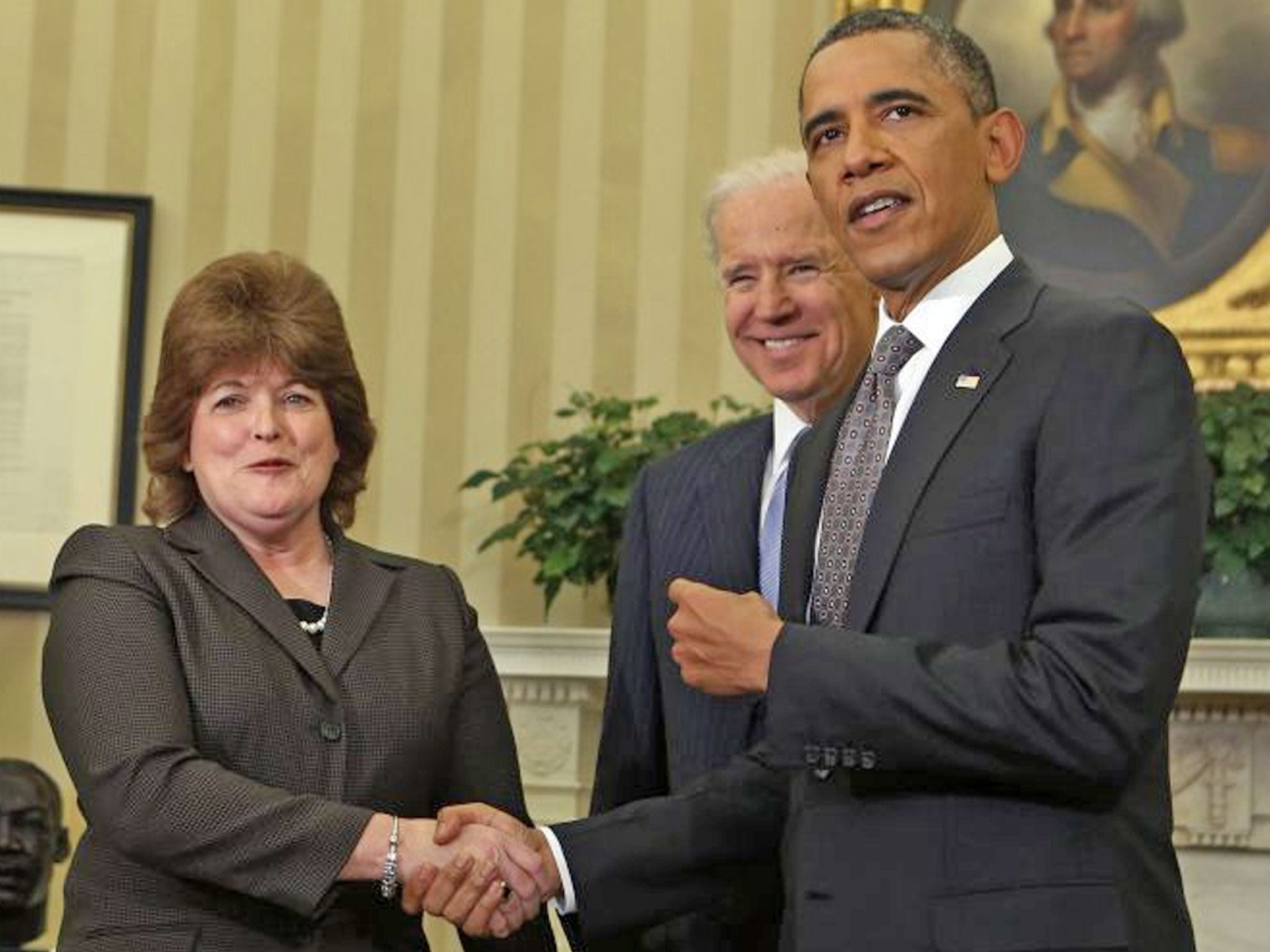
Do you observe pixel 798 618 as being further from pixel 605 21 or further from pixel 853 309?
pixel 605 21

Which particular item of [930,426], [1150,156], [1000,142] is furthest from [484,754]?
[1150,156]

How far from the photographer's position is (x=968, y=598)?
197 cm

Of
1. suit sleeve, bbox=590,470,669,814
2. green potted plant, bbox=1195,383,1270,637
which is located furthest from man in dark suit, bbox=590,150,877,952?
green potted plant, bbox=1195,383,1270,637

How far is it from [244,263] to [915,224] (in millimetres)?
980

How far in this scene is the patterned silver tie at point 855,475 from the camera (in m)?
2.11

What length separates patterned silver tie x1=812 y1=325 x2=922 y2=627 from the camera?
211cm

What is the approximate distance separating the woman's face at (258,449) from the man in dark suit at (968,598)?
75 centimetres

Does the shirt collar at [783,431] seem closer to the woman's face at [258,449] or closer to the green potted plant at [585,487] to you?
the woman's face at [258,449]

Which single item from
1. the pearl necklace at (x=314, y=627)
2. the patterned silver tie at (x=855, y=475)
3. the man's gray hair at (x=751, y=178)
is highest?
the man's gray hair at (x=751, y=178)

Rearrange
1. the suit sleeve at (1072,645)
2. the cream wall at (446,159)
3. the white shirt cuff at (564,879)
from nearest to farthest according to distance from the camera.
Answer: the suit sleeve at (1072,645) < the white shirt cuff at (564,879) < the cream wall at (446,159)

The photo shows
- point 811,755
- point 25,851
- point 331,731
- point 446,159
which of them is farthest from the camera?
point 446,159

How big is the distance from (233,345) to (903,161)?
0.94 metres

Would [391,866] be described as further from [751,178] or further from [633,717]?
[751,178]

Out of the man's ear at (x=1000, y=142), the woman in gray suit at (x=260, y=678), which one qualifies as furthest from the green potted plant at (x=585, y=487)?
the man's ear at (x=1000, y=142)
